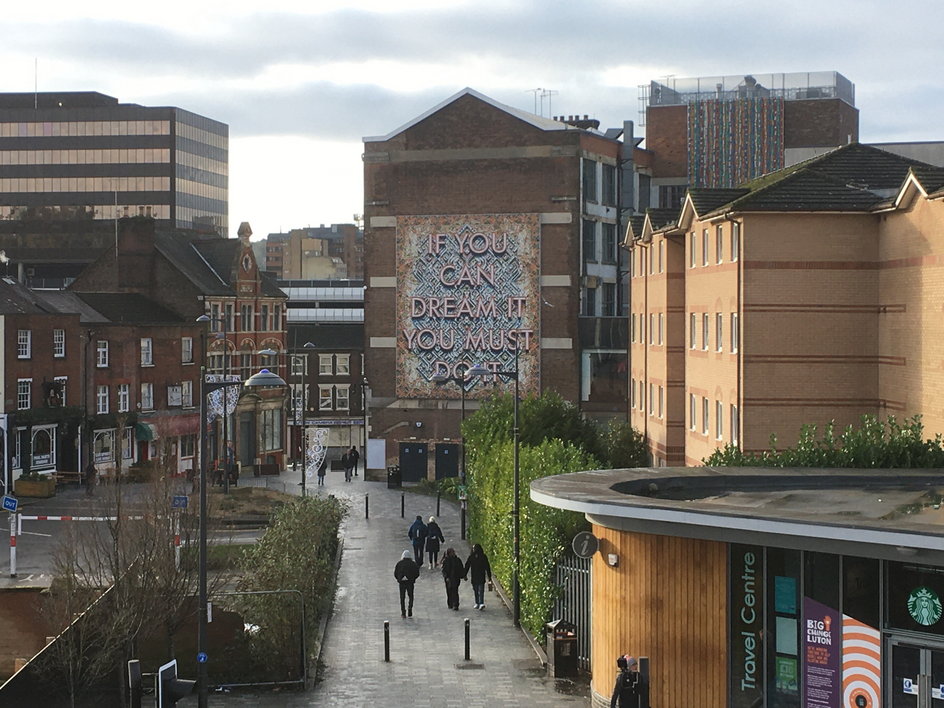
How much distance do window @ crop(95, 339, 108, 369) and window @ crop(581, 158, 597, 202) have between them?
943 inches

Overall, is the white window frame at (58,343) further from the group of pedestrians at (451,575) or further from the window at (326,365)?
the window at (326,365)

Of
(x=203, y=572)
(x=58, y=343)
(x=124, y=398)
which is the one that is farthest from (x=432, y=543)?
(x=124, y=398)

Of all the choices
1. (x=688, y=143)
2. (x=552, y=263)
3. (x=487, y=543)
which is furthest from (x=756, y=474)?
(x=688, y=143)

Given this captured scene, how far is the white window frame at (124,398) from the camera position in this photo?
67.1m

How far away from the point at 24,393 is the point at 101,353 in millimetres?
7037

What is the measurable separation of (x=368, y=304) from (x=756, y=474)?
158 ft

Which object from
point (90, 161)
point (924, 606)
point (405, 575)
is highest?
point (90, 161)

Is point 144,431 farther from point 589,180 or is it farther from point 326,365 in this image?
point 326,365

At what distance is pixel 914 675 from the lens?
18.1m

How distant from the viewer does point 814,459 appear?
27391 millimetres

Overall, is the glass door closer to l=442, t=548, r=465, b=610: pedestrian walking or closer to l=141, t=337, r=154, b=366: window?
l=442, t=548, r=465, b=610: pedestrian walking

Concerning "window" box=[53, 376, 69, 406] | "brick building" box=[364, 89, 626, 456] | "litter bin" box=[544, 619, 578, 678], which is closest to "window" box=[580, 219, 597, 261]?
"brick building" box=[364, 89, 626, 456]

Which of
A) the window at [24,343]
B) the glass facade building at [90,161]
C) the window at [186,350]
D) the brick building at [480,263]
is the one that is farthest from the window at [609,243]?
the glass facade building at [90,161]

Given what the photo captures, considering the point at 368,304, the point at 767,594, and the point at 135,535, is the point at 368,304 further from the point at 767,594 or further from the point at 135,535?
the point at 767,594
